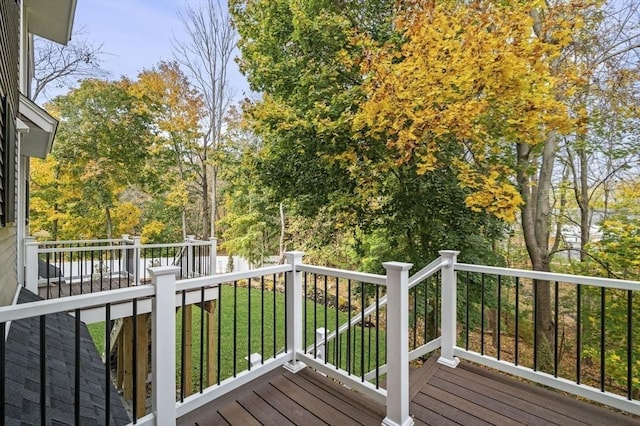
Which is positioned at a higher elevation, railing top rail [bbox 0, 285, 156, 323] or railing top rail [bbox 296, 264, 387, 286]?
railing top rail [bbox 0, 285, 156, 323]

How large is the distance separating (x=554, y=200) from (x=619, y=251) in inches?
84.4

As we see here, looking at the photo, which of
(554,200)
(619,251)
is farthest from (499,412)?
(554,200)

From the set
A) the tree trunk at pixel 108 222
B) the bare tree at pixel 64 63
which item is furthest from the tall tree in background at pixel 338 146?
the tree trunk at pixel 108 222

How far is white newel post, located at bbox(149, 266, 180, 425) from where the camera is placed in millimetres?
1831

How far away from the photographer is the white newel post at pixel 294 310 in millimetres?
2750

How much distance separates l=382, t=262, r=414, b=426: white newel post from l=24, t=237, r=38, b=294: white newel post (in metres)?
5.47

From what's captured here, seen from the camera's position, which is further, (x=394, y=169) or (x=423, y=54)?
(x=394, y=169)

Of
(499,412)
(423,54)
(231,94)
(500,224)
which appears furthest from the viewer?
(231,94)

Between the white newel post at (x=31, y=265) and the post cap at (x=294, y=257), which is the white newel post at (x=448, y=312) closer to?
the post cap at (x=294, y=257)

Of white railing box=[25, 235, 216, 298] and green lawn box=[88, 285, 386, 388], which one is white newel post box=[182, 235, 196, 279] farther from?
green lawn box=[88, 285, 386, 388]

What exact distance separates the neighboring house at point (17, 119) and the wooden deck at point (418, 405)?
222 centimetres

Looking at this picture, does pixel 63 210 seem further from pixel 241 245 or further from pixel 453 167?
pixel 453 167

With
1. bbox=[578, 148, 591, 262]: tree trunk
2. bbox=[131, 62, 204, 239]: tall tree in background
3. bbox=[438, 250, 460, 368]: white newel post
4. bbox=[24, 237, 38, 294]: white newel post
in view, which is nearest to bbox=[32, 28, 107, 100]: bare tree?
bbox=[131, 62, 204, 239]: tall tree in background

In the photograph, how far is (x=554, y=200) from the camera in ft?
21.4
